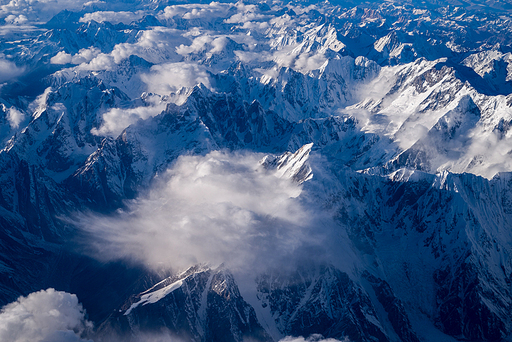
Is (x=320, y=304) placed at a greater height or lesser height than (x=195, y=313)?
lesser

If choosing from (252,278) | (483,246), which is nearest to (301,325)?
(252,278)

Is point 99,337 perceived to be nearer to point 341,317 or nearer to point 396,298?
point 341,317

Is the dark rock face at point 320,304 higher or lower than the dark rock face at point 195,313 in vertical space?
lower

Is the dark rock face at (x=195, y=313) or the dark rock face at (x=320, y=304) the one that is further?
the dark rock face at (x=320, y=304)

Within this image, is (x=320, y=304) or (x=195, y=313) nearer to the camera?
(x=195, y=313)

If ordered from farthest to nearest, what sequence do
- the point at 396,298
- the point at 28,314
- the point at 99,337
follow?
the point at 396,298, the point at 99,337, the point at 28,314

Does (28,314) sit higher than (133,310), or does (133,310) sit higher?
(28,314)

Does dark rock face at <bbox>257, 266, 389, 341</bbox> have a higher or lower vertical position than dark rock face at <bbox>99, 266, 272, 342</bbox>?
lower

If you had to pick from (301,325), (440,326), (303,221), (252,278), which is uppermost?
(303,221)

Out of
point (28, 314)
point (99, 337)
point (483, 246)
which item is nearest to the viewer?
point (28, 314)

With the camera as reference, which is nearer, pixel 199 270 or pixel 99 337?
pixel 99 337

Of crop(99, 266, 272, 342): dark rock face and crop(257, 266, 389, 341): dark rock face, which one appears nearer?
crop(99, 266, 272, 342): dark rock face
